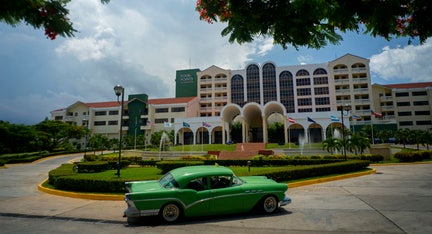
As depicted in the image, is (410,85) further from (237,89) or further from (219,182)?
(219,182)

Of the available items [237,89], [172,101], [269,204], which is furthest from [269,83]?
[269,204]

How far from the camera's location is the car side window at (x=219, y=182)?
6480 millimetres

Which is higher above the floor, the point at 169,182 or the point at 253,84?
the point at 253,84

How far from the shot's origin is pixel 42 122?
160ft

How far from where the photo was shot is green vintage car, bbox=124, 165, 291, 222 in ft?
19.7

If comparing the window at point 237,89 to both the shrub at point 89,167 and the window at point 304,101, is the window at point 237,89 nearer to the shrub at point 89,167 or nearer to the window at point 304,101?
the window at point 304,101

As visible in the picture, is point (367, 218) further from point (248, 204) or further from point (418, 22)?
point (418, 22)

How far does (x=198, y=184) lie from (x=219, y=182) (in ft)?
1.94

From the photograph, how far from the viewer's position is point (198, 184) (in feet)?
21.0

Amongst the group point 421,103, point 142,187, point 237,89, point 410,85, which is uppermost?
point 410,85

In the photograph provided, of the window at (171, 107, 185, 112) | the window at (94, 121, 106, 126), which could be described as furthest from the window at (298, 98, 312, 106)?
the window at (94, 121, 106, 126)

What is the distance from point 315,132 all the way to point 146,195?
165 ft

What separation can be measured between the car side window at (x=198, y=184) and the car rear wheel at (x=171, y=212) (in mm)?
608

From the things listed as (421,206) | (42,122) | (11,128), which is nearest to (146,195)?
(421,206)
